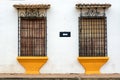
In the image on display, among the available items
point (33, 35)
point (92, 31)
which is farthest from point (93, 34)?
point (33, 35)

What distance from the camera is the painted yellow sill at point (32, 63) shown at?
19422mm

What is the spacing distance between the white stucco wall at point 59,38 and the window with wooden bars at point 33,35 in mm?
186

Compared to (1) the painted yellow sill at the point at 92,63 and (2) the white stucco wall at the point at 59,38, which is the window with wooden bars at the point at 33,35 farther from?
(1) the painted yellow sill at the point at 92,63

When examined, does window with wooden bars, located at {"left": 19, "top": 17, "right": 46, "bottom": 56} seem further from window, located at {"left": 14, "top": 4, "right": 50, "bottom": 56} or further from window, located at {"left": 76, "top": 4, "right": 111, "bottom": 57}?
window, located at {"left": 76, "top": 4, "right": 111, "bottom": 57}

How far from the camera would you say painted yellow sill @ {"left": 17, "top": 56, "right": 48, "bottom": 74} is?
63.7 ft

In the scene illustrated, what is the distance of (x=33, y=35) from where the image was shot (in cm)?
1956

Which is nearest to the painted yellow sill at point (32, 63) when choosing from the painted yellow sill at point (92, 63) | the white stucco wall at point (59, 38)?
the white stucco wall at point (59, 38)

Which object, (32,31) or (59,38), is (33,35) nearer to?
(32,31)

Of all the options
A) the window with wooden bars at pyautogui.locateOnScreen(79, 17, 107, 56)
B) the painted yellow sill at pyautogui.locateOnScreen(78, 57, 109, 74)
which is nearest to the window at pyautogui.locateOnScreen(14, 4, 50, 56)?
the window with wooden bars at pyautogui.locateOnScreen(79, 17, 107, 56)

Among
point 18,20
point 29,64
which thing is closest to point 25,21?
point 18,20

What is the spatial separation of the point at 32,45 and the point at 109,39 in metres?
2.80

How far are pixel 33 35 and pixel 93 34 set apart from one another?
7.13 ft

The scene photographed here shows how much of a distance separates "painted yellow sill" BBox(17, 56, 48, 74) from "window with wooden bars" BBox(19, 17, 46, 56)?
0.22 metres

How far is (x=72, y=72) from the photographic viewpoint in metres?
19.5
